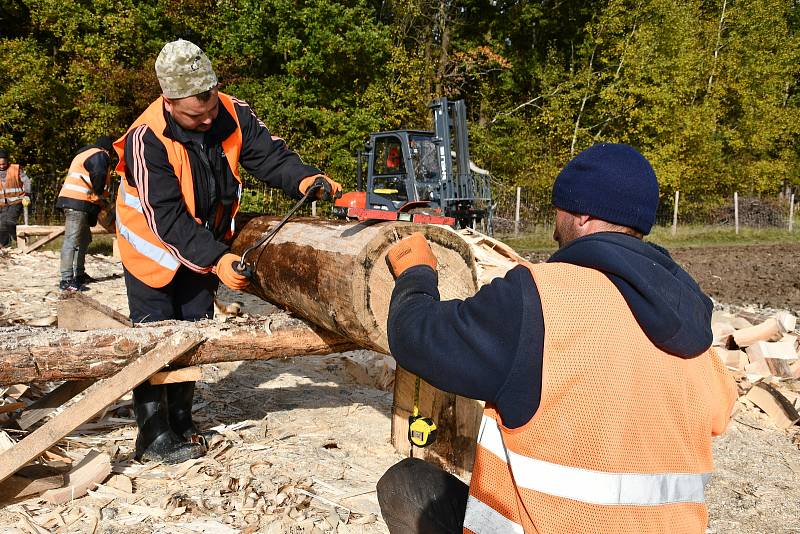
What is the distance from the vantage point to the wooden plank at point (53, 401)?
3.41 m

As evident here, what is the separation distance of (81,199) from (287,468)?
19.7 ft

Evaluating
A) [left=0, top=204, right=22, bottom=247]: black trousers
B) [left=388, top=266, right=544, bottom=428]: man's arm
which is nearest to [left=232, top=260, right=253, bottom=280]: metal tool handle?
[left=388, top=266, right=544, bottom=428]: man's arm

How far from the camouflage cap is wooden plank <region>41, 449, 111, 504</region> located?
177 centimetres

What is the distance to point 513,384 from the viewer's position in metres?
1.49

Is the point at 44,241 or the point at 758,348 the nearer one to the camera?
the point at 758,348

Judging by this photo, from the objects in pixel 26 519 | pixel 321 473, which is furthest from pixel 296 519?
pixel 26 519

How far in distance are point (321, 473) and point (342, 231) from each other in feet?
4.22

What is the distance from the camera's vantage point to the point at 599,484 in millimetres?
1473

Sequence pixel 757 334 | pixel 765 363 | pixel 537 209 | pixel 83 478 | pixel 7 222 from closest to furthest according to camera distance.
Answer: pixel 83 478
pixel 765 363
pixel 757 334
pixel 7 222
pixel 537 209

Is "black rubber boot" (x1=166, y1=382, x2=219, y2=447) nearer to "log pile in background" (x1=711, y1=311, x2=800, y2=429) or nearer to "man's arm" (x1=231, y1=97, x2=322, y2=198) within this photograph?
"man's arm" (x1=231, y1=97, x2=322, y2=198)

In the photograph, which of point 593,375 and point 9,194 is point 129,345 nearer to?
point 593,375

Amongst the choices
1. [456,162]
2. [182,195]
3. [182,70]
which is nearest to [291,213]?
[182,195]

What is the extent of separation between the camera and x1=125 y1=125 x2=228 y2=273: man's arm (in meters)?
3.12

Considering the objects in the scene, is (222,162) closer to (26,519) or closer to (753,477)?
(26,519)
